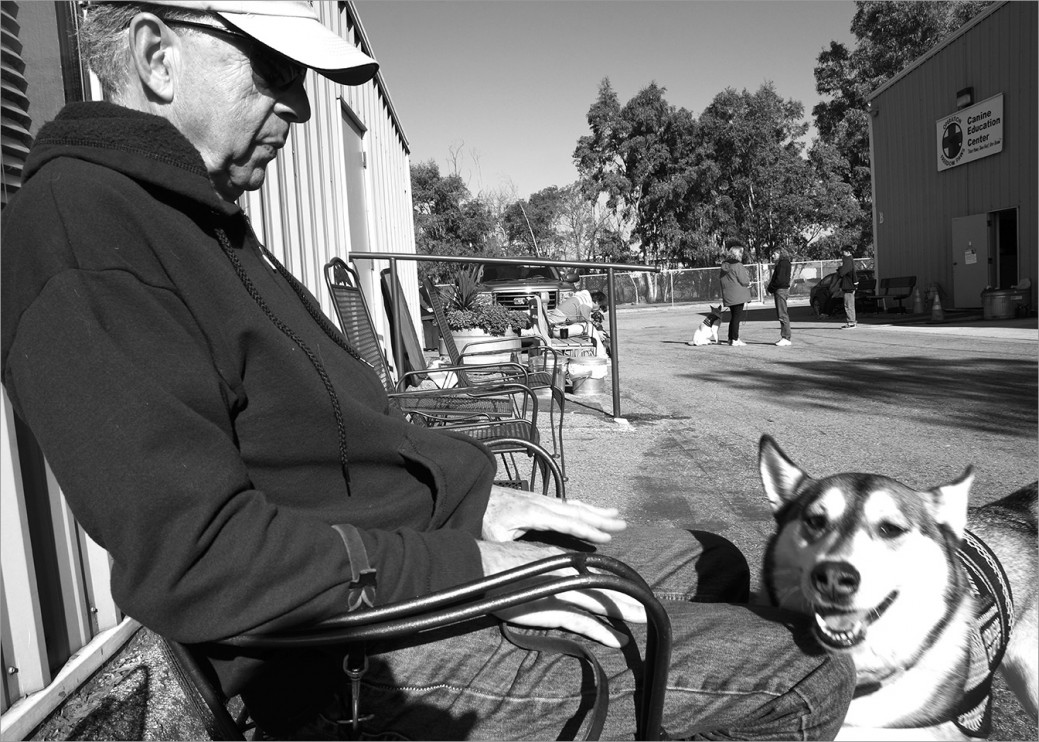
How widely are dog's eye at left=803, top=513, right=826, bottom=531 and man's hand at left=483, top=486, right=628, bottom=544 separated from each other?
1.51 ft

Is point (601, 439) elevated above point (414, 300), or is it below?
below

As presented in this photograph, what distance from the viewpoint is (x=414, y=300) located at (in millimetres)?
9492

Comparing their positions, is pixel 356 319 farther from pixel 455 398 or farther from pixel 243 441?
pixel 243 441

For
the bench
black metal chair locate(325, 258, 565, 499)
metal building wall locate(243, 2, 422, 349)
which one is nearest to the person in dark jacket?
black metal chair locate(325, 258, 565, 499)

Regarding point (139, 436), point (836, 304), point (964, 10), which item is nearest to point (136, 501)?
point (139, 436)

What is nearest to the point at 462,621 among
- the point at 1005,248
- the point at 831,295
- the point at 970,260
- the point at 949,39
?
the point at 970,260

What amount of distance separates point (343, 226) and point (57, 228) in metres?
4.78

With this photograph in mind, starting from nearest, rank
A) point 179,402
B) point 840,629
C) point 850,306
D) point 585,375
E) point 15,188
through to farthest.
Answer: point 179,402
point 840,629
point 15,188
point 585,375
point 850,306

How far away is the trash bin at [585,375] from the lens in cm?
734

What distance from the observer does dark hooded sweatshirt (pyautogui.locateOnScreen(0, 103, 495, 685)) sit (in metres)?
0.91

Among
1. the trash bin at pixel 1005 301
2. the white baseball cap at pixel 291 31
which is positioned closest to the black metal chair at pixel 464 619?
the white baseball cap at pixel 291 31

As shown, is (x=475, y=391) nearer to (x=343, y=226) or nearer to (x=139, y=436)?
(x=139, y=436)

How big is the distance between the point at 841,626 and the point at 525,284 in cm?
1347

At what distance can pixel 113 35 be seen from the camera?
1.22m
